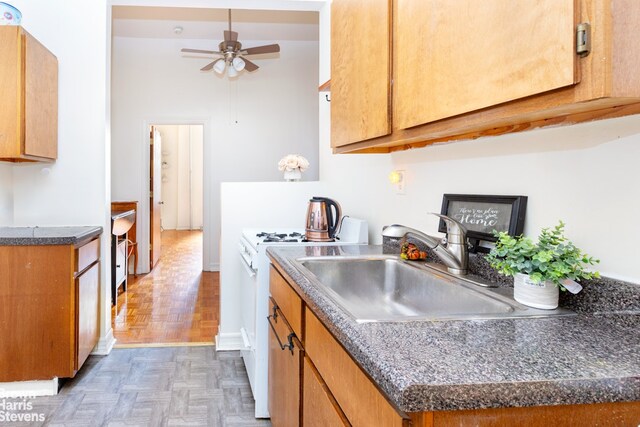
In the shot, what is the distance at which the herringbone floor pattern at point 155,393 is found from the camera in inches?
81.5

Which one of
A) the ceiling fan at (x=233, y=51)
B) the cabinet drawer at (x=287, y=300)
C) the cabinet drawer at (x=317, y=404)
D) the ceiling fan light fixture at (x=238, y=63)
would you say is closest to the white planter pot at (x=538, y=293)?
the cabinet drawer at (x=317, y=404)

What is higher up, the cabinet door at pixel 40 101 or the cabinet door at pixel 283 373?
the cabinet door at pixel 40 101

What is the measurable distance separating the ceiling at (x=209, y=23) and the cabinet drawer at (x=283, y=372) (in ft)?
12.6

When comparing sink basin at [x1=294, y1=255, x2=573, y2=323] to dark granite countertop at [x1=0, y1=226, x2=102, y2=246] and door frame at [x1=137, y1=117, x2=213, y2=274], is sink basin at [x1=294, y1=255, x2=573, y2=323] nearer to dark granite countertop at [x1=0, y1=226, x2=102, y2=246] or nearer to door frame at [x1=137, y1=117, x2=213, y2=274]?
dark granite countertop at [x1=0, y1=226, x2=102, y2=246]

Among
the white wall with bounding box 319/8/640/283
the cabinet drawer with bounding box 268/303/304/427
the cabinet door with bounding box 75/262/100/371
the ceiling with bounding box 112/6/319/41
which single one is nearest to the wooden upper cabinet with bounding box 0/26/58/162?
the cabinet door with bounding box 75/262/100/371

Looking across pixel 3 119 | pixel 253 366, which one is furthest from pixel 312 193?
pixel 3 119

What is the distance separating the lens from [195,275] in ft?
17.8

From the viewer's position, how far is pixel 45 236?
2.23 meters

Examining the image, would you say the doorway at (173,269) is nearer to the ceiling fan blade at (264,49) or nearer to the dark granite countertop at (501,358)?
the ceiling fan blade at (264,49)

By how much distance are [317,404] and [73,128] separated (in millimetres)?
2540

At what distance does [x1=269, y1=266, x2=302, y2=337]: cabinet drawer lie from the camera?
1350 mm

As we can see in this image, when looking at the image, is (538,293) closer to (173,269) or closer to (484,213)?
(484,213)

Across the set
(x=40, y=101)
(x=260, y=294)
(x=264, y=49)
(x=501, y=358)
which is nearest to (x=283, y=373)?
(x=260, y=294)

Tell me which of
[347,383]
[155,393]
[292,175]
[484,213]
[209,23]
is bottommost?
[155,393]
